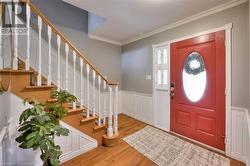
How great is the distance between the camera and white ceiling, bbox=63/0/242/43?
213 cm

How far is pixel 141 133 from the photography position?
3.00 metres

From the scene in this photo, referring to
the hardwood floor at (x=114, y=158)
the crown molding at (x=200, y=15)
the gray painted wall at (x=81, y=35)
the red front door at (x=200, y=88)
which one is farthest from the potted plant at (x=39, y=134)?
the crown molding at (x=200, y=15)

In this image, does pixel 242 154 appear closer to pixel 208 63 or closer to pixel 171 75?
pixel 208 63

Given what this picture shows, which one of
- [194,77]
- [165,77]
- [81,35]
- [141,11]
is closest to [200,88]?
[194,77]

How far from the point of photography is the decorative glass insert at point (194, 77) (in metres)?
2.50

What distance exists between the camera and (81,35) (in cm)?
353

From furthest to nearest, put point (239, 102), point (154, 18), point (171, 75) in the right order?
1. point (171, 75)
2. point (154, 18)
3. point (239, 102)

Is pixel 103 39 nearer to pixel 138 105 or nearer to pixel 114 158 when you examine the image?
pixel 138 105

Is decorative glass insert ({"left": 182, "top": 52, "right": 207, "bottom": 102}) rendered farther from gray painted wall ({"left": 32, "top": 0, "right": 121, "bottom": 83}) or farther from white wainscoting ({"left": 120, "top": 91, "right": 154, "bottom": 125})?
gray painted wall ({"left": 32, "top": 0, "right": 121, "bottom": 83})

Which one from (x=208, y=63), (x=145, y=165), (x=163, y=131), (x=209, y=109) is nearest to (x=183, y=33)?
(x=208, y=63)

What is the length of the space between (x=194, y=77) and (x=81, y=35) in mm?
2936

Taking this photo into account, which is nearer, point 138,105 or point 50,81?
point 50,81

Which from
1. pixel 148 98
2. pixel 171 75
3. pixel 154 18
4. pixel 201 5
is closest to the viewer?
pixel 201 5

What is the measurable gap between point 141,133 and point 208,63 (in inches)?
77.9
